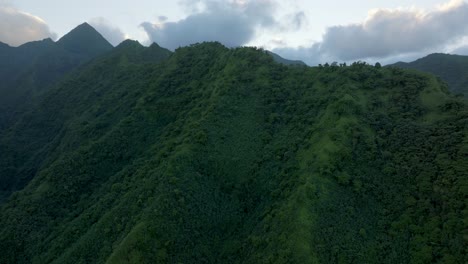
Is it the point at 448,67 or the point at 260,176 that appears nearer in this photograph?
the point at 260,176

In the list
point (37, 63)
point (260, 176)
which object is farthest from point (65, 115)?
point (37, 63)

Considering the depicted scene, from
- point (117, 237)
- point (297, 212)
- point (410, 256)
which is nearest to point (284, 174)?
point (297, 212)

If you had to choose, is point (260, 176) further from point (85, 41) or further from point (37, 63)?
point (85, 41)

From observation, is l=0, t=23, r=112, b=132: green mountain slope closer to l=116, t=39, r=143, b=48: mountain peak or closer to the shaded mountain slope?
the shaded mountain slope

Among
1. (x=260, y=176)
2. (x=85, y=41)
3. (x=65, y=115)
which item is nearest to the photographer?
(x=260, y=176)

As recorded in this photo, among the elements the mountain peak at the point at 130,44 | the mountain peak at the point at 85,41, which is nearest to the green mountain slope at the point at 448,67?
the mountain peak at the point at 130,44

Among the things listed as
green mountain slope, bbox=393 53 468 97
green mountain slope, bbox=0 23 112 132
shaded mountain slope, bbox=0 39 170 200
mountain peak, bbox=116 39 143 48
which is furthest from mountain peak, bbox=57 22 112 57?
green mountain slope, bbox=393 53 468 97

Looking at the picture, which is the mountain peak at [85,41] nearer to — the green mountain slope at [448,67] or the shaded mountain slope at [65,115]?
the shaded mountain slope at [65,115]

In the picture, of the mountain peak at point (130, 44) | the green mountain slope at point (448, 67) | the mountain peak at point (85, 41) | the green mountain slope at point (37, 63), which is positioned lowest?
the green mountain slope at point (37, 63)
